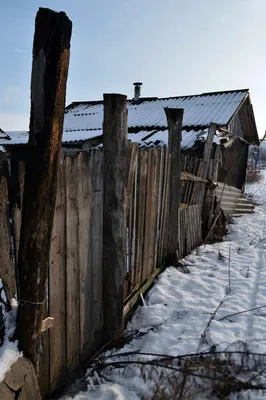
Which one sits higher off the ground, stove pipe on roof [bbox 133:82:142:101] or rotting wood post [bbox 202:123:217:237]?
stove pipe on roof [bbox 133:82:142:101]

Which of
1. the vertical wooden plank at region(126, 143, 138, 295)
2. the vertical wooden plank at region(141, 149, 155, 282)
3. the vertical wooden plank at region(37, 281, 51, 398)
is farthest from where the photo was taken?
the vertical wooden plank at region(141, 149, 155, 282)

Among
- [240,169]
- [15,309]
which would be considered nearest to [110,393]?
[15,309]

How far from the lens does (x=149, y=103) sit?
46.1ft

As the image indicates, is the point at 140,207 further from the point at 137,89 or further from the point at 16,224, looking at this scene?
the point at 137,89

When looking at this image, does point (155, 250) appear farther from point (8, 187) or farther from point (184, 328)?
point (8, 187)

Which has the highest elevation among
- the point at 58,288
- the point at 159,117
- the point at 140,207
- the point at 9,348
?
the point at 159,117

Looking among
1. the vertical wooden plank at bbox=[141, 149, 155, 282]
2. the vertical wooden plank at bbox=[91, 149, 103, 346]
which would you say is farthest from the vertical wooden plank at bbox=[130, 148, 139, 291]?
A: the vertical wooden plank at bbox=[91, 149, 103, 346]

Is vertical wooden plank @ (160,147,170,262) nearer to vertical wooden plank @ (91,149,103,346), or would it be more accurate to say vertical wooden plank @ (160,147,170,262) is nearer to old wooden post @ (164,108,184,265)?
old wooden post @ (164,108,184,265)

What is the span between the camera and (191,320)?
114 inches

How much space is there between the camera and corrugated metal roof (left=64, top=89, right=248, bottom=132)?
407 inches

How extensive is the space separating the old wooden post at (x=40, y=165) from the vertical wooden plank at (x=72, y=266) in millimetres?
386

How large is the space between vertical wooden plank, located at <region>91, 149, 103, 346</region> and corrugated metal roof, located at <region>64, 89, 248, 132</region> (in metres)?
8.09

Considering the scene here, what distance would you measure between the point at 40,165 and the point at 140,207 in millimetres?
1794

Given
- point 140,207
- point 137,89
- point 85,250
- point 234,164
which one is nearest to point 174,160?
point 140,207
